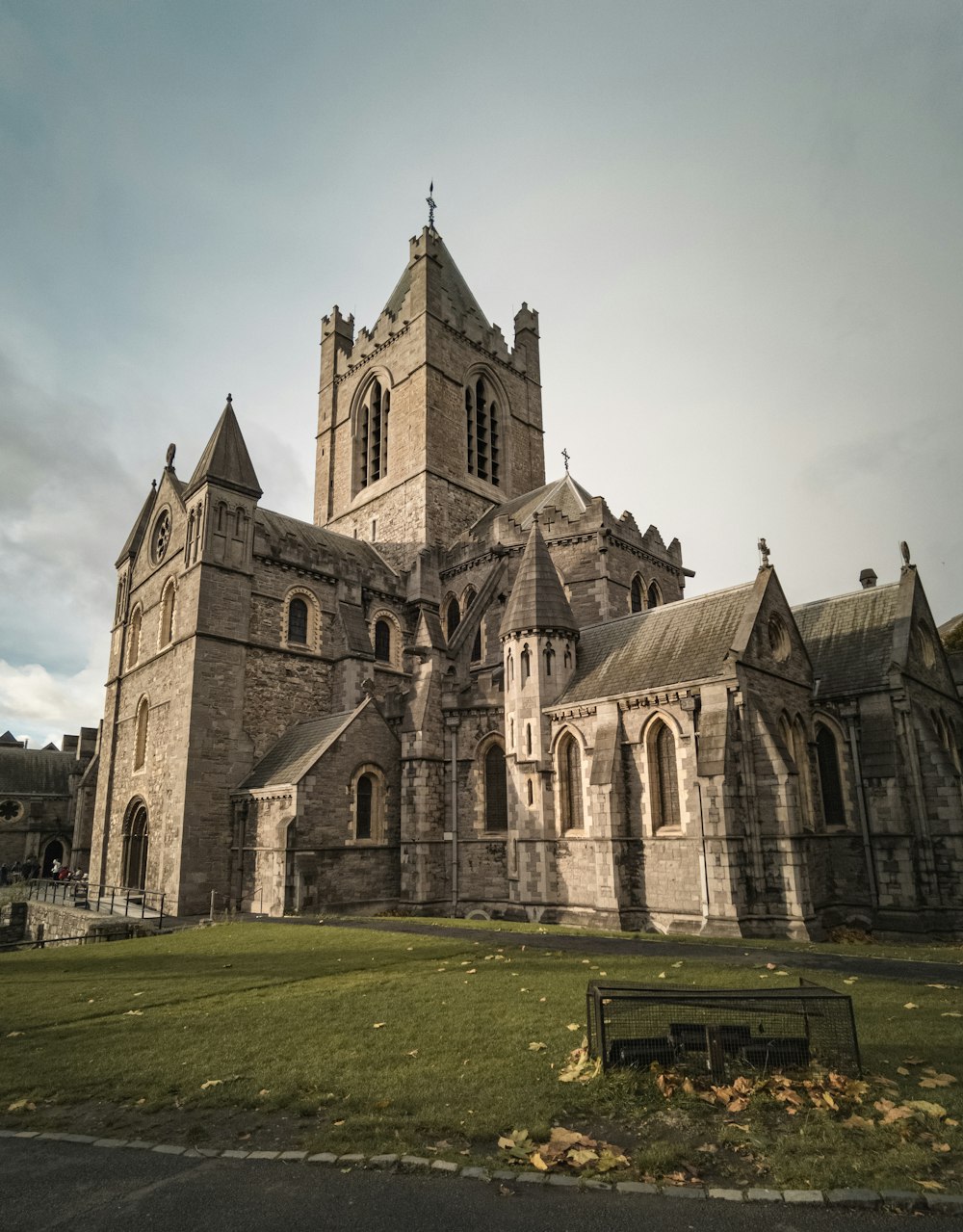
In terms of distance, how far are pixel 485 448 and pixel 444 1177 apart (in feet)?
124

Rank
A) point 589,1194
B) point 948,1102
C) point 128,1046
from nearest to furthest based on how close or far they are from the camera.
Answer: point 589,1194 → point 948,1102 → point 128,1046

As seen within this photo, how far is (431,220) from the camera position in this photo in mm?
44125

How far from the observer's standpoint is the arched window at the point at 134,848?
90.0 feet

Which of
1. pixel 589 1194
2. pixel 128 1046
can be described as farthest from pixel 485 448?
pixel 589 1194

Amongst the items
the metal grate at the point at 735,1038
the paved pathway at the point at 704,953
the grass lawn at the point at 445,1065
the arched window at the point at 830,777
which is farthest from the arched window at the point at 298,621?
the metal grate at the point at 735,1038

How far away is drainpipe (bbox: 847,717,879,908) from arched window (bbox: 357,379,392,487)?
26.5m

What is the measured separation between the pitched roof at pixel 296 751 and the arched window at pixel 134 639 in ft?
31.0

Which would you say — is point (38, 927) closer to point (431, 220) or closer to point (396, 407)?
point (396, 407)

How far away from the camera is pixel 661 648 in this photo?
22594mm

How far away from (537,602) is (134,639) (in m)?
18.5

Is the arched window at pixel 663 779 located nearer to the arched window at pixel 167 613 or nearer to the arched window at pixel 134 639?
the arched window at pixel 167 613

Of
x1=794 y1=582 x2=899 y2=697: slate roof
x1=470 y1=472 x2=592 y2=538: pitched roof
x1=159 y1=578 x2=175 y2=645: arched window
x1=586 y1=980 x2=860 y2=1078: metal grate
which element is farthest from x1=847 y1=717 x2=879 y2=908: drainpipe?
x1=159 y1=578 x2=175 y2=645: arched window

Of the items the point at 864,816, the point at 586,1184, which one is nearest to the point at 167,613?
Result: the point at 864,816

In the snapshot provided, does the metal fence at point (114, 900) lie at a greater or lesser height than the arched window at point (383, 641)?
lesser
